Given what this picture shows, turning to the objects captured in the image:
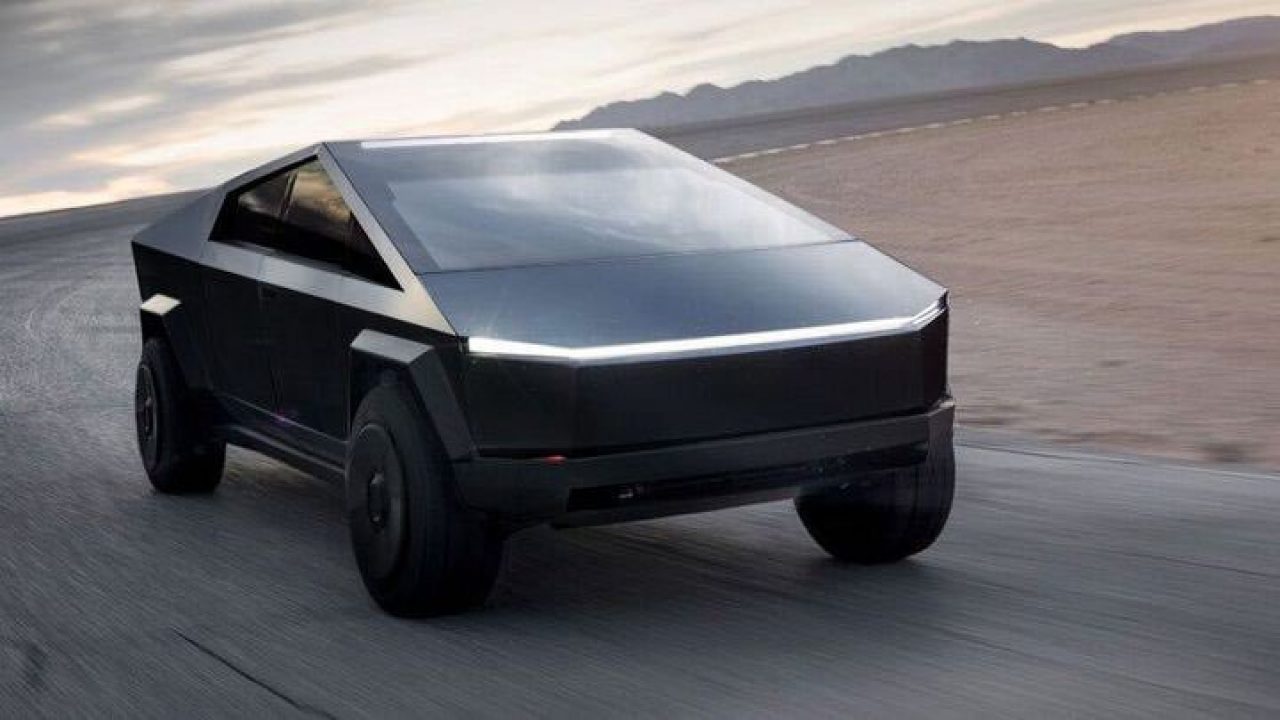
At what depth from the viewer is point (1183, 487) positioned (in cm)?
793

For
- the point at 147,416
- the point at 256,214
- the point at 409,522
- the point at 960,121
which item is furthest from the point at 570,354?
the point at 960,121

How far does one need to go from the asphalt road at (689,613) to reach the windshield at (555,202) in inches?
43.9

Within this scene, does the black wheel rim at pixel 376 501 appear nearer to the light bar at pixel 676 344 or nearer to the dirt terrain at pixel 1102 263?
the light bar at pixel 676 344

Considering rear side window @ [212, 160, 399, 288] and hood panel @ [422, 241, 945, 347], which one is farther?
rear side window @ [212, 160, 399, 288]

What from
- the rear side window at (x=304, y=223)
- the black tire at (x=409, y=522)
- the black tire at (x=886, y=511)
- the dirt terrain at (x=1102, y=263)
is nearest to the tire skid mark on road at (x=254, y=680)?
the black tire at (x=409, y=522)

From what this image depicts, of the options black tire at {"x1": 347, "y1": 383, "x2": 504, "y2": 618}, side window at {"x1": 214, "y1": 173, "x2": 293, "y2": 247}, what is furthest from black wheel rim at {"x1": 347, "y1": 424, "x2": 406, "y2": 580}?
side window at {"x1": 214, "y1": 173, "x2": 293, "y2": 247}

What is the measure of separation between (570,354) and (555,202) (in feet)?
4.12

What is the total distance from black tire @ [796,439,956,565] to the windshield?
0.85m

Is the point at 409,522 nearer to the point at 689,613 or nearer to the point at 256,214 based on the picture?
the point at 689,613

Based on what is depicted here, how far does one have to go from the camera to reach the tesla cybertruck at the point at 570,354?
5.59 m

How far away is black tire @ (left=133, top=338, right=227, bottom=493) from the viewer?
8375 mm

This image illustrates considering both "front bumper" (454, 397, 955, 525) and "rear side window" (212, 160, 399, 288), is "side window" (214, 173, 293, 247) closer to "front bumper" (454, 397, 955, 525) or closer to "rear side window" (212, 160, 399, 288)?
"rear side window" (212, 160, 399, 288)

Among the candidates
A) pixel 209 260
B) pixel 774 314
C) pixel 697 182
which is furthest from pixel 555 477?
pixel 209 260

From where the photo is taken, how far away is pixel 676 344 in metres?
5.64
